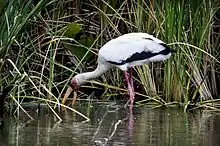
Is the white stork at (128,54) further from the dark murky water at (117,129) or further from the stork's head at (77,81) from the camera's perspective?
the dark murky water at (117,129)

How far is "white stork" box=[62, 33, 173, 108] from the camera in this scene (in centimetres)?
A: 886

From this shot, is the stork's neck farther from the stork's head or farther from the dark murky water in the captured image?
the dark murky water

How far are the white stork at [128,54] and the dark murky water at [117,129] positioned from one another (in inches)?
27.0

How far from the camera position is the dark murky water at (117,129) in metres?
6.30

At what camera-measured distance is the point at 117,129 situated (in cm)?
705

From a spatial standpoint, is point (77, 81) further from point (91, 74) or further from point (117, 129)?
point (117, 129)

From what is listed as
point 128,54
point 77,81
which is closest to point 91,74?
point 77,81

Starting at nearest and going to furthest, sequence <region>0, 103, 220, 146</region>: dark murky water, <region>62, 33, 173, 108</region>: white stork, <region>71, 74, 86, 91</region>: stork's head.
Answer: <region>0, 103, 220, 146</region>: dark murky water
<region>62, 33, 173, 108</region>: white stork
<region>71, 74, 86, 91</region>: stork's head

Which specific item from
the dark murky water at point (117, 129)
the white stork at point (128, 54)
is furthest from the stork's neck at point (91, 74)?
the dark murky water at point (117, 129)

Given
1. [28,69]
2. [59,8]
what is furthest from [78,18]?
[28,69]

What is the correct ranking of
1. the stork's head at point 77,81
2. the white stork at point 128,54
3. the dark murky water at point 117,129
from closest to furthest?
1. the dark murky water at point 117,129
2. the white stork at point 128,54
3. the stork's head at point 77,81

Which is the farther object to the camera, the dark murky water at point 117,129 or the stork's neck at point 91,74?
the stork's neck at point 91,74

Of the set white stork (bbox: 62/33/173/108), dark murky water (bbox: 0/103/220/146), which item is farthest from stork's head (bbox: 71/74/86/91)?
dark murky water (bbox: 0/103/220/146)

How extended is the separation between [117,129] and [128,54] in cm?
223
